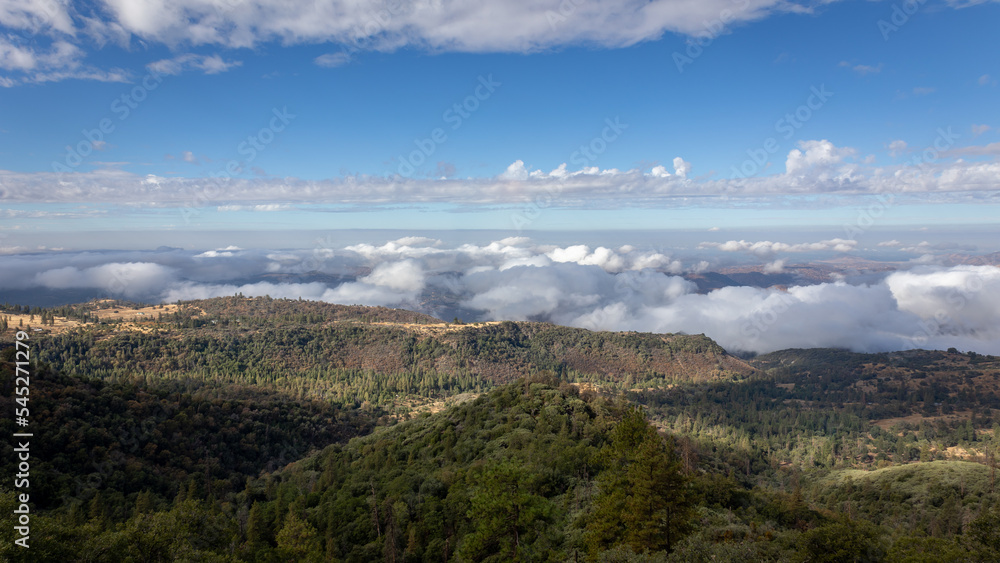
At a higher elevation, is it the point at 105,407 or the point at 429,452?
the point at 105,407

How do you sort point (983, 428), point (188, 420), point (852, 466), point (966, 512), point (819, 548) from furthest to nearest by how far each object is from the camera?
point (983, 428) → point (852, 466) → point (188, 420) → point (966, 512) → point (819, 548)

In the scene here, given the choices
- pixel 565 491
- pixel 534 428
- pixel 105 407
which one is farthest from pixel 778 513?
pixel 105 407

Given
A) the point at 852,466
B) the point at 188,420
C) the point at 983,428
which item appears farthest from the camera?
the point at 983,428

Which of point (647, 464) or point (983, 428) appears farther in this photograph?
point (983, 428)

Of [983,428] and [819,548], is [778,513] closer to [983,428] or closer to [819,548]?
[819,548]

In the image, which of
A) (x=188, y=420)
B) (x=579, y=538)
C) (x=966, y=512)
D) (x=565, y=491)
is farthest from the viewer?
(x=188, y=420)

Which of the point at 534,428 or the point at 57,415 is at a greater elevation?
the point at 57,415

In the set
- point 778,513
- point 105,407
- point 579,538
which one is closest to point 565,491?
point 579,538

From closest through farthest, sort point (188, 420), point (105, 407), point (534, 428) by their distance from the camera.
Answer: point (534, 428), point (105, 407), point (188, 420)

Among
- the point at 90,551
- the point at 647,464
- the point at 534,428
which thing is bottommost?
the point at 534,428

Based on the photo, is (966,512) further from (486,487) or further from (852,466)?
(852,466)
